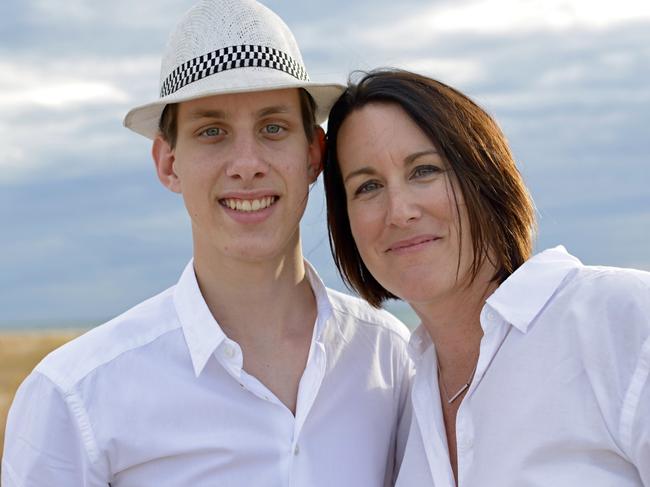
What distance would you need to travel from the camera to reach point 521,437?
2746 millimetres

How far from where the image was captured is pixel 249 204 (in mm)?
3326

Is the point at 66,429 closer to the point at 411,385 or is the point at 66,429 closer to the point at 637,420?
the point at 411,385

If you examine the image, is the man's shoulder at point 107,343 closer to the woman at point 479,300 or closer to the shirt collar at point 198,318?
the shirt collar at point 198,318

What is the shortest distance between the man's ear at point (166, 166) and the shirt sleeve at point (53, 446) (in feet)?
2.89

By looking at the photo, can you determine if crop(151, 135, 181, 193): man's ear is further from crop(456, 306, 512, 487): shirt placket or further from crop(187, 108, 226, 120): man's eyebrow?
crop(456, 306, 512, 487): shirt placket

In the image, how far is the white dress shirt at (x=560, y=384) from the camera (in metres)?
2.61

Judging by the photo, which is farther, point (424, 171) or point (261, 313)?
point (261, 313)

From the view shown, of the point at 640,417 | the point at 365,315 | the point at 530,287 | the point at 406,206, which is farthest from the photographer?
the point at 365,315

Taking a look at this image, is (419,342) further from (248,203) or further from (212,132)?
(212,132)

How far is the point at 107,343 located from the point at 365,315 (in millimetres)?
1061

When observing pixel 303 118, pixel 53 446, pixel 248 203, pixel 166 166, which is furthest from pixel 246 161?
pixel 53 446

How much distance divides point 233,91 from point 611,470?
5.64ft

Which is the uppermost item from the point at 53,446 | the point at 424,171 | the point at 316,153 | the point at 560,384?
the point at 316,153

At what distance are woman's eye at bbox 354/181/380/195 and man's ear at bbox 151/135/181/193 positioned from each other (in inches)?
29.0
